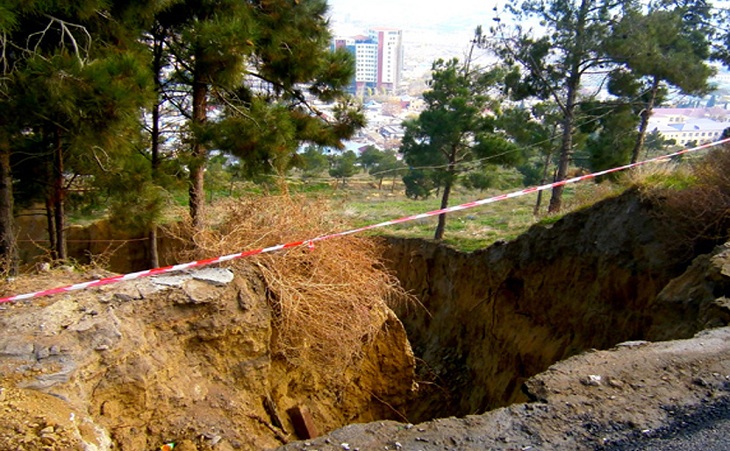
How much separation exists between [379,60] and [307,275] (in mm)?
77684

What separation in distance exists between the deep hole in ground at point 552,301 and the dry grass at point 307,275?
247 centimetres

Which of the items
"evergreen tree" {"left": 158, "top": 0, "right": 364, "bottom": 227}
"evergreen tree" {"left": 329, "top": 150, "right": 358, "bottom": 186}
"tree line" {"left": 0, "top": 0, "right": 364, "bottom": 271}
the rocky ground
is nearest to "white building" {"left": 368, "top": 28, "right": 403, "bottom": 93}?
"evergreen tree" {"left": 329, "top": 150, "right": 358, "bottom": 186}

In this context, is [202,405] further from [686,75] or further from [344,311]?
[686,75]

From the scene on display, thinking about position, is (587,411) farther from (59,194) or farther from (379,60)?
(379,60)

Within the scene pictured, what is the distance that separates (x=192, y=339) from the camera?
5.14 meters

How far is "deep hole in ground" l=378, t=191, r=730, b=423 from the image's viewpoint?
7559 millimetres

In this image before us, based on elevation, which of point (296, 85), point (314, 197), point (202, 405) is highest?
point (296, 85)

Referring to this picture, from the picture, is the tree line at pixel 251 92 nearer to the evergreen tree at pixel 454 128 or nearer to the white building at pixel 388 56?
the evergreen tree at pixel 454 128

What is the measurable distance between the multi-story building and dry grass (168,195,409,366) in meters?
68.5

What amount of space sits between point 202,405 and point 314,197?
323 cm

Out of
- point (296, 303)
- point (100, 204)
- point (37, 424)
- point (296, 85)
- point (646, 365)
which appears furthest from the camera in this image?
point (296, 85)

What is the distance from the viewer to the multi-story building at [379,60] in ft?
247

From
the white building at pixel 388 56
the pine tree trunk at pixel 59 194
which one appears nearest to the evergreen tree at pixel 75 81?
the pine tree trunk at pixel 59 194

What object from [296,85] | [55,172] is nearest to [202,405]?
[55,172]
